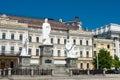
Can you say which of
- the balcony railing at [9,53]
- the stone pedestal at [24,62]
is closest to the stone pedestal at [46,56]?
the stone pedestal at [24,62]

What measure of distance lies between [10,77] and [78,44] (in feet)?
131

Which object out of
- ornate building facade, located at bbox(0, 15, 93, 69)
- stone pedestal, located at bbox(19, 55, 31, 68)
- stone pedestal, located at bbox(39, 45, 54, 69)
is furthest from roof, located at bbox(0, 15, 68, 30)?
stone pedestal, located at bbox(39, 45, 54, 69)

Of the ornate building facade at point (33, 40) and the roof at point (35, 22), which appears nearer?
the ornate building facade at point (33, 40)

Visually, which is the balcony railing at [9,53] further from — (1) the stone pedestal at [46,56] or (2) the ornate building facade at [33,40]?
(1) the stone pedestal at [46,56]

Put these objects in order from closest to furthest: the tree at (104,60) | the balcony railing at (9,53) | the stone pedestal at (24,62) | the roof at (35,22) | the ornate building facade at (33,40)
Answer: the stone pedestal at (24,62) < the balcony railing at (9,53) < the ornate building facade at (33,40) < the roof at (35,22) < the tree at (104,60)

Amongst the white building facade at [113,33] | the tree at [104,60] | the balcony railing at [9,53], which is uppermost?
the white building facade at [113,33]

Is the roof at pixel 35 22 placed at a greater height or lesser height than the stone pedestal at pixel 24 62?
greater

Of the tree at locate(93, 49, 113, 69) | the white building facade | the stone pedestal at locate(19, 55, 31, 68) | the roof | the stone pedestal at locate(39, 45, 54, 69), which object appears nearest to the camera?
the stone pedestal at locate(39, 45, 54, 69)

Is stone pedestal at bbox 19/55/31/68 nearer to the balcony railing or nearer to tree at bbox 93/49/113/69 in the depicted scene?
the balcony railing

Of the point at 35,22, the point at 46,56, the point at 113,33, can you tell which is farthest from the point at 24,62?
the point at 113,33

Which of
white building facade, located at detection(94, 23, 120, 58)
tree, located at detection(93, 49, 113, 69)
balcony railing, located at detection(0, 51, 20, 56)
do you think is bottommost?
tree, located at detection(93, 49, 113, 69)

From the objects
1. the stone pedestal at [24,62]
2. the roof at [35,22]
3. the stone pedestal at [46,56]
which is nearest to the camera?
the stone pedestal at [46,56]

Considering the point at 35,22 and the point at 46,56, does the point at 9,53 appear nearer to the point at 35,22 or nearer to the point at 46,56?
the point at 35,22

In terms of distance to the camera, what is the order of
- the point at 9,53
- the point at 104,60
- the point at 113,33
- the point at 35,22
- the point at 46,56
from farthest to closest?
1. the point at 113,33
2. the point at 35,22
3. the point at 104,60
4. the point at 9,53
5. the point at 46,56
